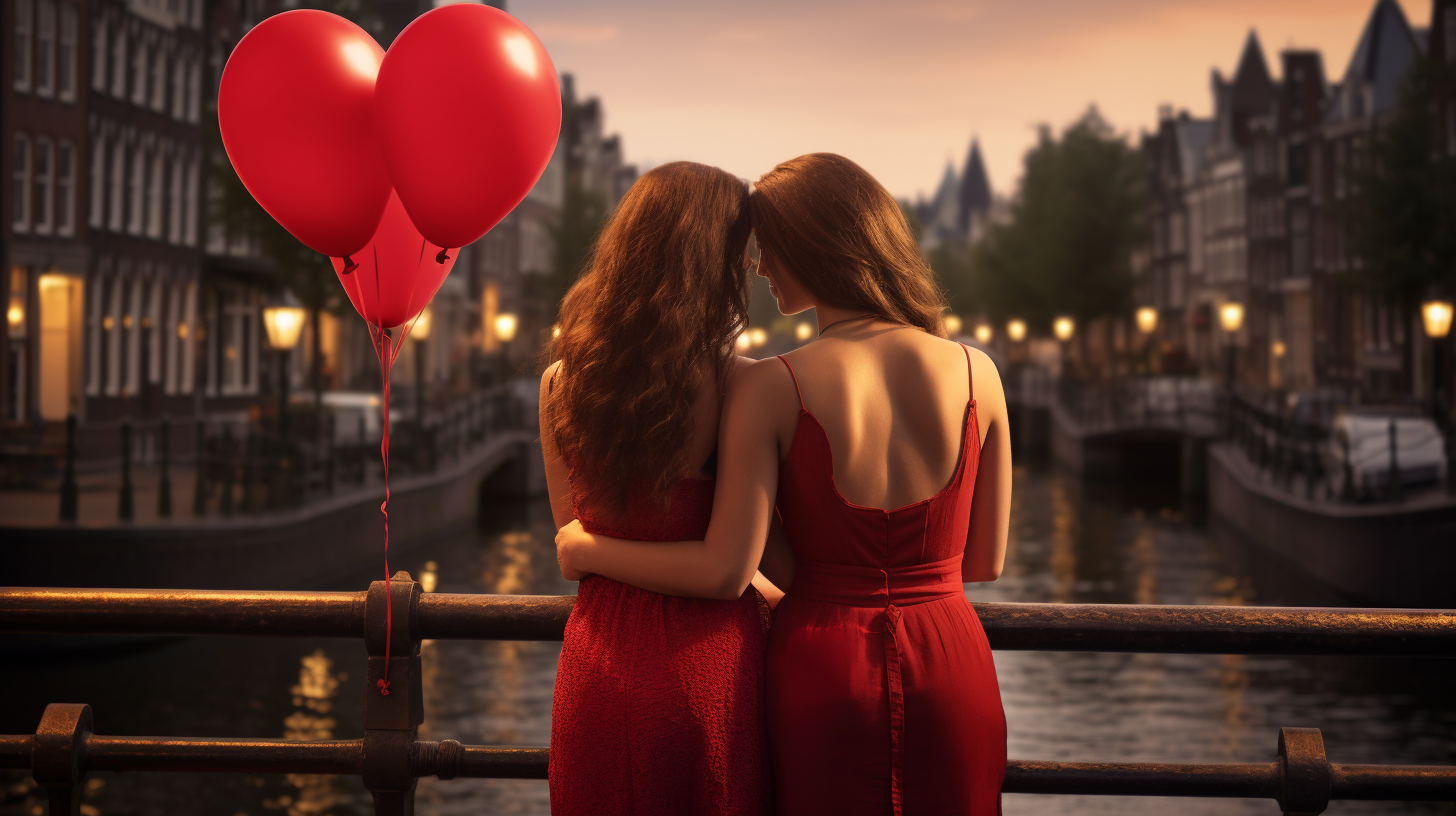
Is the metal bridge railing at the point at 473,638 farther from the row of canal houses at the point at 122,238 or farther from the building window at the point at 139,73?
the building window at the point at 139,73

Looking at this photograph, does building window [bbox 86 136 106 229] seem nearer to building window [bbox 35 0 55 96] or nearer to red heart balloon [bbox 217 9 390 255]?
building window [bbox 35 0 55 96]

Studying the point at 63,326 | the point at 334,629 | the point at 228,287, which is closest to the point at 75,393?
the point at 63,326

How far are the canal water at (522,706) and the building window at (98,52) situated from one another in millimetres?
16727

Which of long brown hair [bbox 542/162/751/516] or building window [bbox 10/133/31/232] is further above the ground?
building window [bbox 10/133/31/232]

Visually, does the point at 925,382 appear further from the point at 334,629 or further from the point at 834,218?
the point at 334,629

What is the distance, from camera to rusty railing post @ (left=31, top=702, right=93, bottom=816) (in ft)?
10.1

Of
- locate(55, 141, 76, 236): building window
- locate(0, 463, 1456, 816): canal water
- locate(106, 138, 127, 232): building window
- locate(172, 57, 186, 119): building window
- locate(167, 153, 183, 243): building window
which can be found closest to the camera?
locate(0, 463, 1456, 816): canal water

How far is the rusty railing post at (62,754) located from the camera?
121 inches

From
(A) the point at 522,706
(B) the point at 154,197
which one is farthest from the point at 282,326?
(B) the point at 154,197

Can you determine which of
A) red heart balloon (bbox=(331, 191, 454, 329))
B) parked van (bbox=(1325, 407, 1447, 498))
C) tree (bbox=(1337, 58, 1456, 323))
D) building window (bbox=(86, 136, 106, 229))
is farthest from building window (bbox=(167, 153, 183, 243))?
red heart balloon (bbox=(331, 191, 454, 329))

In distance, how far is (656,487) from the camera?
2510 mm

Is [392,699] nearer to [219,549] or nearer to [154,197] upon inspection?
[219,549]

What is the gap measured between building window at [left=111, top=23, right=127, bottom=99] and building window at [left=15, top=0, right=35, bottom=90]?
3303 mm

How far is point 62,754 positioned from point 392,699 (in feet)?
2.19
